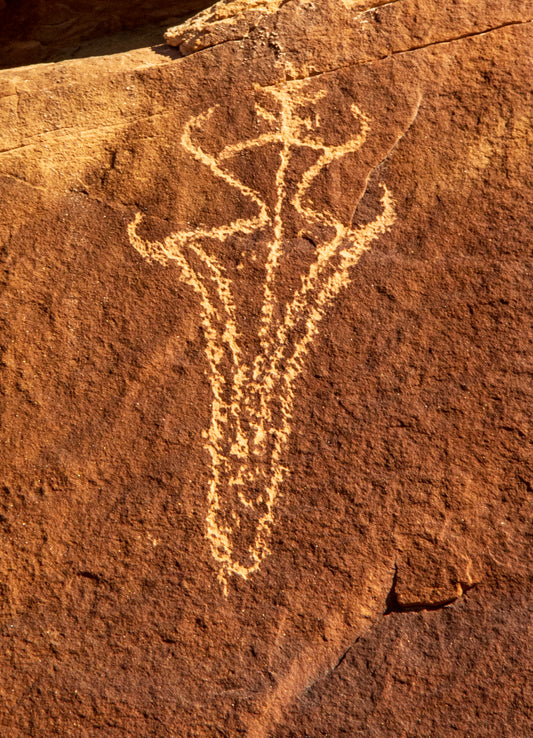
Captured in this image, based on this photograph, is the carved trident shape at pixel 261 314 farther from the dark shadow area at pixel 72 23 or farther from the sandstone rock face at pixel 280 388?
the dark shadow area at pixel 72 23

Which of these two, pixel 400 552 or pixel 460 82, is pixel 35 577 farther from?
pixel 460 82

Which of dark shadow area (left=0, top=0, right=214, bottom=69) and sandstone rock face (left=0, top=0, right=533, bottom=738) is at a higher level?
dark shadow area (left=0, top=0, right=214, bottom=69)

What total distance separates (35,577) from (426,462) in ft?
3.10

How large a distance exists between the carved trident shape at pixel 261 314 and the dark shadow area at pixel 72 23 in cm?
80

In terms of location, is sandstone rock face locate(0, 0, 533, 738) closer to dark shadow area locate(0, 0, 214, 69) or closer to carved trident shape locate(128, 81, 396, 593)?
carved trident shape locate(128, 81, 396, 593)

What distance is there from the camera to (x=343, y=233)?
1.78 m

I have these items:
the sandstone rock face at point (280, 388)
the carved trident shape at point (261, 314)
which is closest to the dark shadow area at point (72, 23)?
the sandstone rock face at point (280, 388)

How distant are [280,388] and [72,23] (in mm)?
1582

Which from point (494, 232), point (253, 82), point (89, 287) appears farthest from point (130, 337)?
point (494, 232)

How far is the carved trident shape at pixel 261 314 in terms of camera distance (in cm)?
170

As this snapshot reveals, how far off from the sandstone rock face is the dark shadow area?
64 cm

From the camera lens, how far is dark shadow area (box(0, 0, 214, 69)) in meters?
2.43

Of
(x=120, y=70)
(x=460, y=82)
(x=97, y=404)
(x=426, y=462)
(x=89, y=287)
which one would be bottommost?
(x=426, y=462)

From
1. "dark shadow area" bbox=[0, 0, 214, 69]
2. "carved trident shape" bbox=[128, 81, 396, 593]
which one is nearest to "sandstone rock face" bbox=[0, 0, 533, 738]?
"carved trident shape" bbox=[128, 81, 396, 593]
